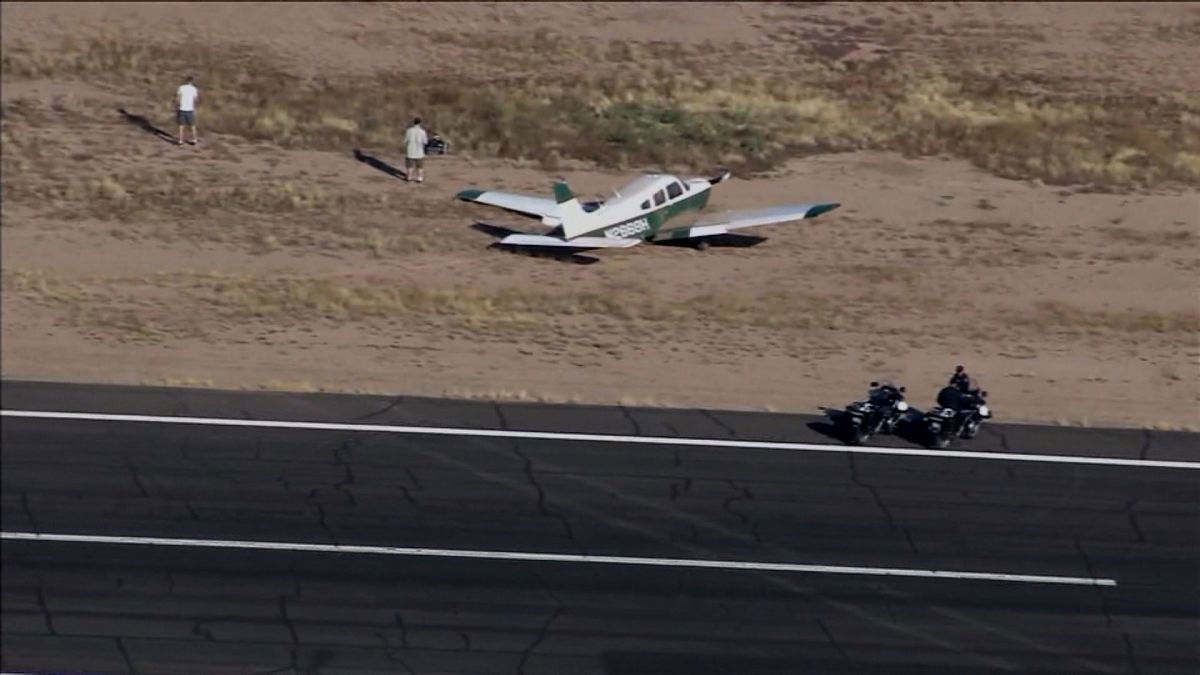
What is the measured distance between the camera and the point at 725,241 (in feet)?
95.0

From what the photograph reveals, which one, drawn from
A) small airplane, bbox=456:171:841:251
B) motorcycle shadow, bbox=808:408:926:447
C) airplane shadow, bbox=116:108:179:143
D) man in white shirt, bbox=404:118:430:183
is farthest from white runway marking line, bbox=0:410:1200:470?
airplane shadow, bbox=116:108:179:143

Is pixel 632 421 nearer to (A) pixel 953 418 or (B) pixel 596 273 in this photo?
(A) pixel 953 418

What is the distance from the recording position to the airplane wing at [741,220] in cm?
2842

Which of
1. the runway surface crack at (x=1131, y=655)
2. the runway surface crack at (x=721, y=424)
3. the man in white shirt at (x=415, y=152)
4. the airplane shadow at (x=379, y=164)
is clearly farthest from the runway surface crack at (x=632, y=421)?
the airplane shadow at (x=379, y=164)

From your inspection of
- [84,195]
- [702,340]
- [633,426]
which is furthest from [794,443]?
[84,195]

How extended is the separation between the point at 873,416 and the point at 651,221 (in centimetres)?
707

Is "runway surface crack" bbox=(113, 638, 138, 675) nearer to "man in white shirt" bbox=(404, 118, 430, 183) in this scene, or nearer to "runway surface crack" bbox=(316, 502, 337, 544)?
"runway surface crack" bbox=(316, 502, 337, 544)

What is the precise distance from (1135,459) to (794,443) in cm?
403

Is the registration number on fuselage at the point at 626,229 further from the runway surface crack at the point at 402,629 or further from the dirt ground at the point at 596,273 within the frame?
the runway surface crack at the point at 402,629

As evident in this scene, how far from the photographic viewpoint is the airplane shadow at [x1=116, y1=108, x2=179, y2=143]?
3293 centimetres

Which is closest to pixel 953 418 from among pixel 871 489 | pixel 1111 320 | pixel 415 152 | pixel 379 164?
pixel 871 489

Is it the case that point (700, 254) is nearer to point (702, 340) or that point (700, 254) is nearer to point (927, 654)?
point (702, 340)

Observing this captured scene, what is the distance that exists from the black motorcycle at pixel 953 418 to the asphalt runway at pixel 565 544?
0.24 m

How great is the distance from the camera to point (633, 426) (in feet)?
73.6
